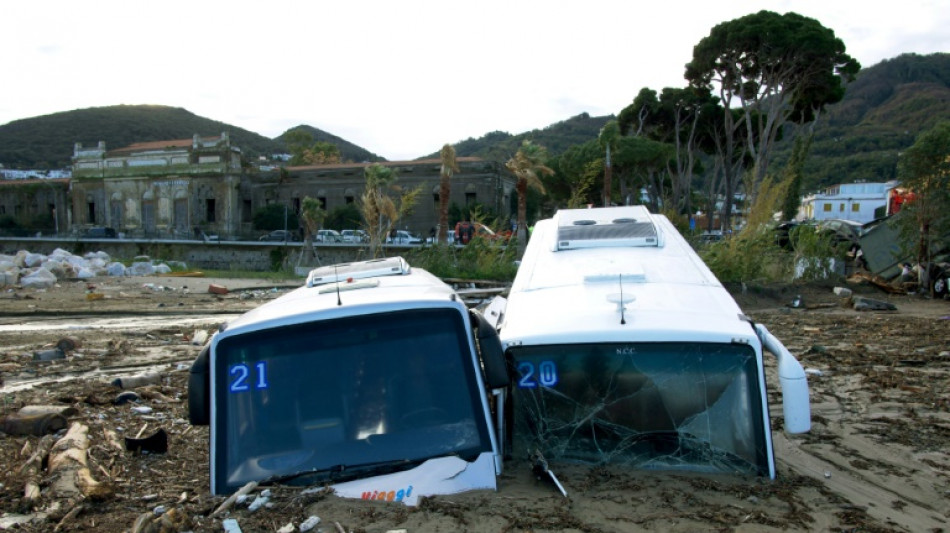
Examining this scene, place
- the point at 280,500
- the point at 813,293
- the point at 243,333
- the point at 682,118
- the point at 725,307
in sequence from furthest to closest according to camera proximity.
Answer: the point at 682,118 → the point at 813,293 → the point at 725,307 → the point at 243,333 → the point at 280,500

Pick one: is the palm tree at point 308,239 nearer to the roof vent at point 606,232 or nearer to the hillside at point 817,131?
the roof vent at point 606,232

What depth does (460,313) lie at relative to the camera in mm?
4445

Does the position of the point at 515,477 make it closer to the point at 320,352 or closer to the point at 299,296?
the point at 320,352

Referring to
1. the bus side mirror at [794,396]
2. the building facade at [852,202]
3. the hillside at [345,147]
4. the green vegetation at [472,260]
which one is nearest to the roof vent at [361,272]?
the bus side mirror at [794,396]

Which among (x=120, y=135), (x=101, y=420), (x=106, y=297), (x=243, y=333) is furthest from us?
(x=120, y=135)

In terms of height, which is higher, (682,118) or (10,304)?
(682,118)

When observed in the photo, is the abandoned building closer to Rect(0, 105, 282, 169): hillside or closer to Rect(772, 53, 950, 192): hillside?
Rect(772, 53, 950, 192): hillside

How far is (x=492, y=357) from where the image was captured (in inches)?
174

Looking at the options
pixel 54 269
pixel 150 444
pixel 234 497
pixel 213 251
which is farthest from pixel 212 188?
pixel 234 497

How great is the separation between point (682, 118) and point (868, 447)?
46677mm

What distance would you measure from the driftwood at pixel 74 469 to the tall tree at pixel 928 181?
A: 19.6 meters

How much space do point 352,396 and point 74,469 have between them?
8.28ft

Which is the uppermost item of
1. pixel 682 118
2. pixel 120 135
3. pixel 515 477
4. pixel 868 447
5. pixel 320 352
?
pixel 120 135

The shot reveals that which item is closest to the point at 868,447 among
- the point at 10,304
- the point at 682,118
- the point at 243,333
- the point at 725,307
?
the point at 725,307
